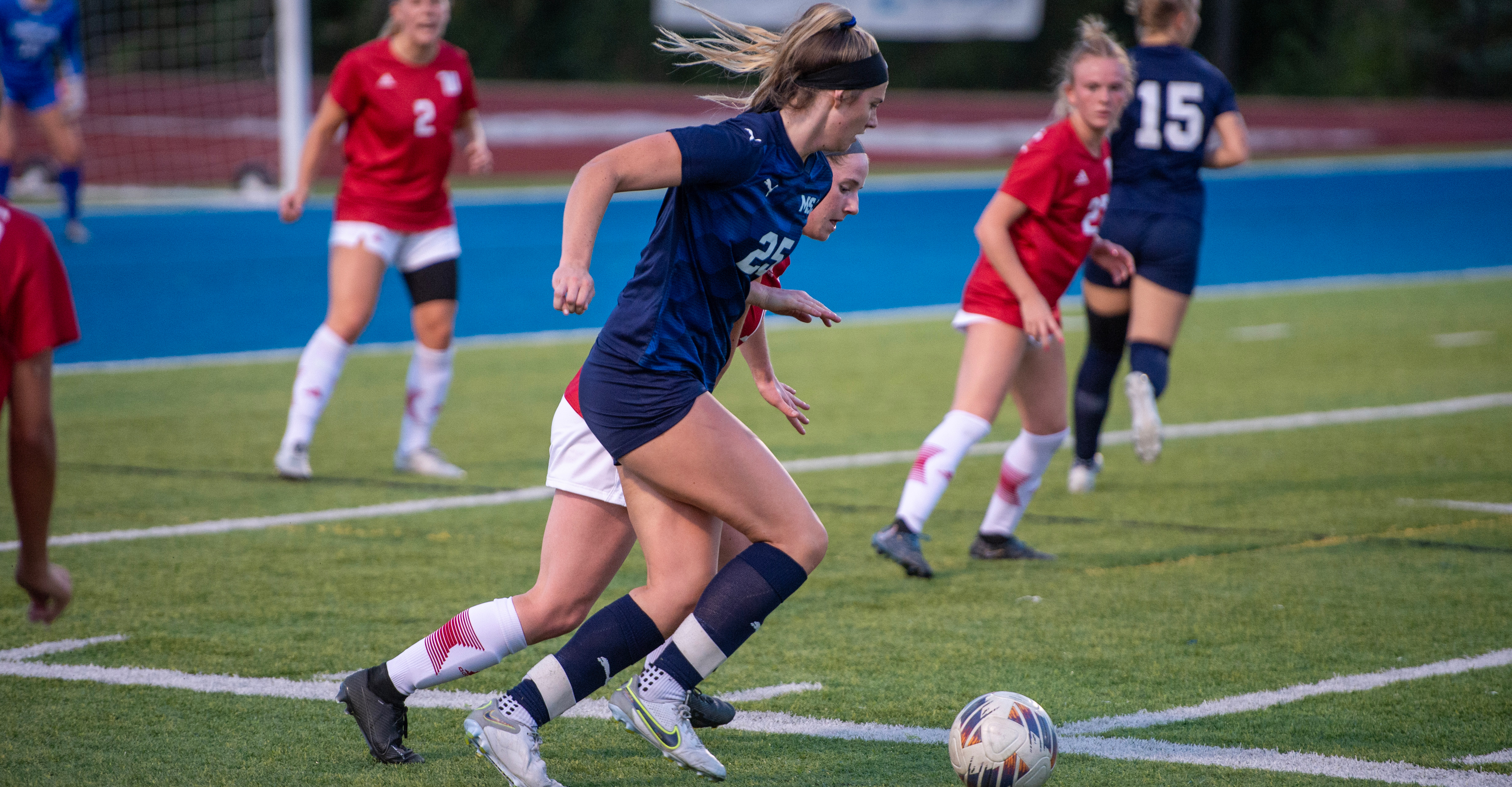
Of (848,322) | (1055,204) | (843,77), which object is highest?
(843,77)

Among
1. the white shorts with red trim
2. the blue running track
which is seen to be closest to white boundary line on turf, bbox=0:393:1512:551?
the white shorts with red trim

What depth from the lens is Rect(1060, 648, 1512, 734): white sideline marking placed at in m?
4.08

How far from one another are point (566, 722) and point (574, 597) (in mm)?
662

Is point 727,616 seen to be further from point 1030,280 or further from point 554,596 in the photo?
point 1030,280

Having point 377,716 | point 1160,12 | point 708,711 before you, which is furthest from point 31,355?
point 1160,12

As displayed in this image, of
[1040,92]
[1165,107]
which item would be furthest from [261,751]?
[1040,92]

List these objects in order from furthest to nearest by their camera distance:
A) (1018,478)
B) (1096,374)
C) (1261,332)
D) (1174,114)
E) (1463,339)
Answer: (1261,332), (1463,339), (1096,374), (1174,114), (1018,478)

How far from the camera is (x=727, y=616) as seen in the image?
135 inches

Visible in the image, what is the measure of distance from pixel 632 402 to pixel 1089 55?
306 cm

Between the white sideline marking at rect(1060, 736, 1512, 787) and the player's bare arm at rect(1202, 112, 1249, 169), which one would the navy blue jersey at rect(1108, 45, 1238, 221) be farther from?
the white sideline marking at rect(1060, 736, 1512, 787)

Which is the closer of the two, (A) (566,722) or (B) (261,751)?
(B) (261,751)

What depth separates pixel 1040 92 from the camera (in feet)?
139

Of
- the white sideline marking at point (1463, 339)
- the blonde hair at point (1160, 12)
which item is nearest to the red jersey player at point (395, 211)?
the blonde hair at point (1160, 12)

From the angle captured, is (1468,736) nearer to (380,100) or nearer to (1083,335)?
(380,100)
